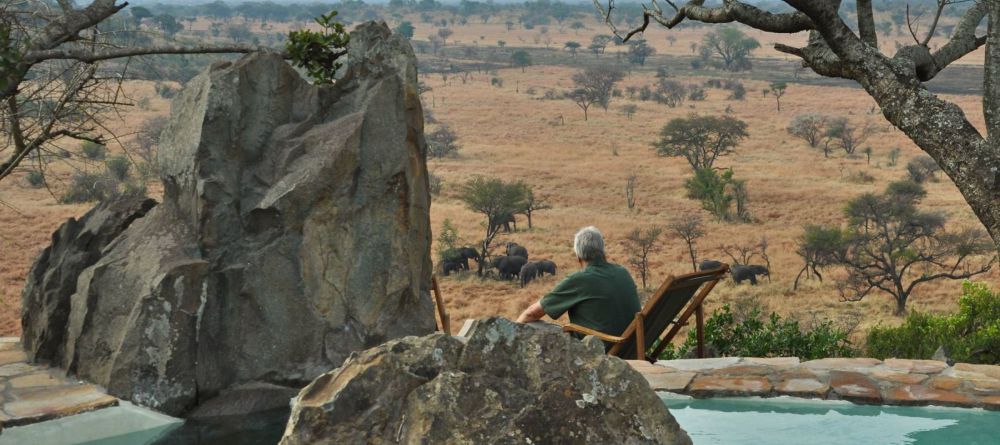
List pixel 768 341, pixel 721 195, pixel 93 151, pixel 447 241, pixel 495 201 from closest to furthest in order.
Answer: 1. pixel 768 341
2. pixel 447 241
3. pixel 495 201
4. pixel 721 195
5. pixel 93 151

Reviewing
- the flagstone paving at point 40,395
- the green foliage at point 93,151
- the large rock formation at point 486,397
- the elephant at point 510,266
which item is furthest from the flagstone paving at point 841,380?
the green foliage at point 93,151

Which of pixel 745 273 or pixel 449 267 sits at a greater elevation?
pixel 745 273

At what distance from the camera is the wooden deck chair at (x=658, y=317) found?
6.07 meters

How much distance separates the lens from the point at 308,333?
6.84 m

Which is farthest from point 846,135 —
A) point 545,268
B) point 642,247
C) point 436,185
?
point 545,268

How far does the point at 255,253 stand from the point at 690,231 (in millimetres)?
15957

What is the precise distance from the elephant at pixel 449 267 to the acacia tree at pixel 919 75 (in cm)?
1450

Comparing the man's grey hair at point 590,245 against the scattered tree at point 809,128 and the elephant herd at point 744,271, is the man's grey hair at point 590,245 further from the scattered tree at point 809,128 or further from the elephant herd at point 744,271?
the scattered tree at point 809,128

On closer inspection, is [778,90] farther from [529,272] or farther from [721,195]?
[529,272]

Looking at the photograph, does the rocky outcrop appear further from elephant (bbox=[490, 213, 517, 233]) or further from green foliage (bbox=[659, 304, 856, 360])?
elephant (bbox=[490, 213, 517, 233])

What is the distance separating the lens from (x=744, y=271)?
1941 cm

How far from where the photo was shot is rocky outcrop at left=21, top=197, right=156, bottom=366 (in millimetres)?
7094

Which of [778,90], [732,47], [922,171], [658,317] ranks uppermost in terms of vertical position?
[732,47]

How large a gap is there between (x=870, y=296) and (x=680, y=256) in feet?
13.2
